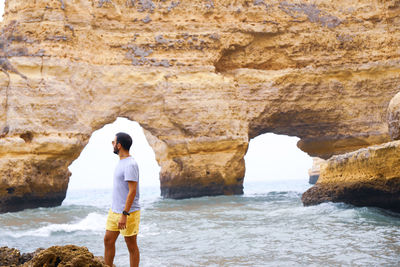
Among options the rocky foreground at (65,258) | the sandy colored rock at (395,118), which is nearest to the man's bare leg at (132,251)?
the rocky foreground at (65,258)

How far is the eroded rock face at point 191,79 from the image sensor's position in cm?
1351

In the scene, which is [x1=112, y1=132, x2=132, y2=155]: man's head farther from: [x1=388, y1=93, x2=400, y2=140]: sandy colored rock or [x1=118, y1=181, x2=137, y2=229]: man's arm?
[x1=388, y1=93, x2=400, y2=140]: sandy colored rock

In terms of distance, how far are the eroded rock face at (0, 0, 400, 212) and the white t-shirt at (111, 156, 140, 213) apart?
9.64 metres

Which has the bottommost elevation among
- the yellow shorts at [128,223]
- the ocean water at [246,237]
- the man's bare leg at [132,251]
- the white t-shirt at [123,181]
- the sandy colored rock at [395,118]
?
the ocean water at [246,237]

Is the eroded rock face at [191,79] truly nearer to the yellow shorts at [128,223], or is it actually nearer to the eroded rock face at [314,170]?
the yellow shorts at [128,223]

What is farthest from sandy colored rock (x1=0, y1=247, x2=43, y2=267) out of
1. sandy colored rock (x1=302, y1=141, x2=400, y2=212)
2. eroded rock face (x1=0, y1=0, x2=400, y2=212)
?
eroded rock face (x1=0, y1=0, x2=400, y2=212)

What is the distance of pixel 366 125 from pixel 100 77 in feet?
31.3

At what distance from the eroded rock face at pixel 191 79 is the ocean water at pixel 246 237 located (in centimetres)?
447

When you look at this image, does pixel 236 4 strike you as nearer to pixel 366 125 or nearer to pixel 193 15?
pixel 193 15

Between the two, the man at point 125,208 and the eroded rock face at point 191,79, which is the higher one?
the eroded rock face at point 191,79

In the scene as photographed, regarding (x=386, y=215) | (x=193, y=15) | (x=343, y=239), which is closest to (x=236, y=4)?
→ (x=193, y=15)

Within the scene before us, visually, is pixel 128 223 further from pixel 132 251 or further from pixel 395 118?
pixel 395 118

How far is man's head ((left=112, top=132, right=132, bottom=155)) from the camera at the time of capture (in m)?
3.93

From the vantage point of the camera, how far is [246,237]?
6312 mm
